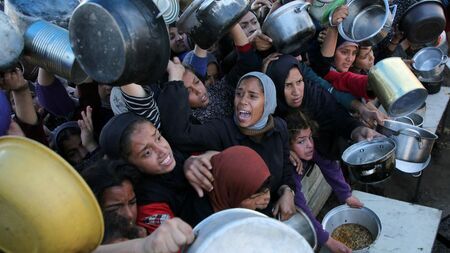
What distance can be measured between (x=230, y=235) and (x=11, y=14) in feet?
5.05

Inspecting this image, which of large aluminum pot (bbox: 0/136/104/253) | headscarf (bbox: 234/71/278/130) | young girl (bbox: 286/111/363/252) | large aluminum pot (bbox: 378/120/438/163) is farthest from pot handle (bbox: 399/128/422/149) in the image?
large aluminum pot (bbox: 0/136/104/253)

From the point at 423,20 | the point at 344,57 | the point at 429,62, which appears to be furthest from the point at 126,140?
the point at 429,62

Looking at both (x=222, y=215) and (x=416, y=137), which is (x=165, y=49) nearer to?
(x=222, y=215)

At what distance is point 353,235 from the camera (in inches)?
107

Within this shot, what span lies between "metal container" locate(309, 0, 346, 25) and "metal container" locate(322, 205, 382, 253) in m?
1.26

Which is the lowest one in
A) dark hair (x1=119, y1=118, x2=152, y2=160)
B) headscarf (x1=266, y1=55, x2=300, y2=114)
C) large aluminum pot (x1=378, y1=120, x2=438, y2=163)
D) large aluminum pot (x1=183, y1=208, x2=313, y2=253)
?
large aluminum pot (x1=378, y1=120, x2=438, y2=163)

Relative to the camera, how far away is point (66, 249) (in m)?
1.18

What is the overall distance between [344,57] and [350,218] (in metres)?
1.20

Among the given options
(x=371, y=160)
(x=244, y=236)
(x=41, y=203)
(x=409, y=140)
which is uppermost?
(x=41, y=203)

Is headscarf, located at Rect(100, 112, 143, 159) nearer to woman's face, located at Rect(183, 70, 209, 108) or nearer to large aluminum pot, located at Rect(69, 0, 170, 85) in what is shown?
large aluminum pot, located at Rect(69, 0, 170, 85)

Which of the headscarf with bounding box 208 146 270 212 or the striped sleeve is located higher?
the striped sleeve

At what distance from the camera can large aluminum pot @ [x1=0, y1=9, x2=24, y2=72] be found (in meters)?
1.68

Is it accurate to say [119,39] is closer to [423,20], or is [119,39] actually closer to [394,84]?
[394,84]

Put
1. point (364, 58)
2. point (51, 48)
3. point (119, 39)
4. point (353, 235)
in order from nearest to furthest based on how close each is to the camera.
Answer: point (119, 39)
point (51, 48)
point (353, 235)
point (364, 58)
